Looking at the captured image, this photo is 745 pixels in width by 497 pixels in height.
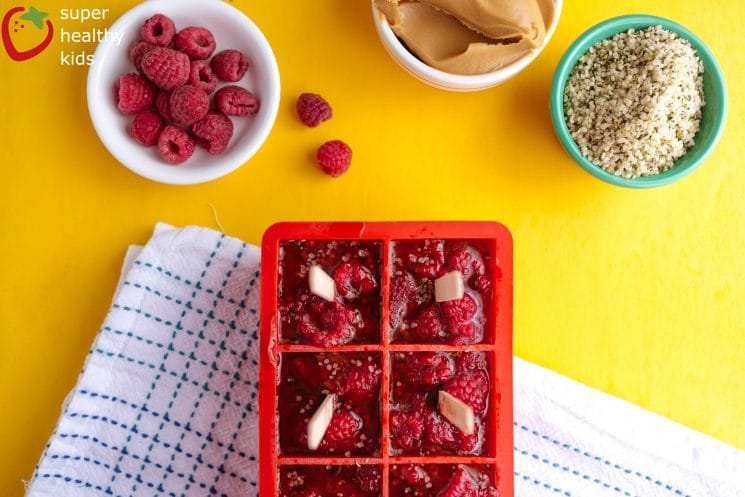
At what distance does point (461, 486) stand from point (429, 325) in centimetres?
24

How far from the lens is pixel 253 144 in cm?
132

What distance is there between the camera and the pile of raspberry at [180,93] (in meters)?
1.30

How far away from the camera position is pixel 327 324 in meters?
1.13

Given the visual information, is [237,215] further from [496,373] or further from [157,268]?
[496,373]

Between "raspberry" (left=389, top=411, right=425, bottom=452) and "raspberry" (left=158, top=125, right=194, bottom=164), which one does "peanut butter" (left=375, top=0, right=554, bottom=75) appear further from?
"raspberry" (left=389, top=411, right=425, bottom=452)

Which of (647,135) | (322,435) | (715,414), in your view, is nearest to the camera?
(322,435)

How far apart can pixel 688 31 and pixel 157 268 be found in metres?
1.02

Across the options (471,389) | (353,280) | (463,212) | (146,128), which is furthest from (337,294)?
(146,128)

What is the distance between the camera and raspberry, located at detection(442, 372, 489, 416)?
1114 millimetres

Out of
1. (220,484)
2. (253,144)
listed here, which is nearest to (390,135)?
(253,144)

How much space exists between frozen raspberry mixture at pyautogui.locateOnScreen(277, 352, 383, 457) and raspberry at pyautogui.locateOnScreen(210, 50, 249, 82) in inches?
20.5

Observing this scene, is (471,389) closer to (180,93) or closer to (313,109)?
(313,109)

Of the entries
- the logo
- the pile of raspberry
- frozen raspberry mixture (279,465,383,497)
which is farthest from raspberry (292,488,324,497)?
the logo

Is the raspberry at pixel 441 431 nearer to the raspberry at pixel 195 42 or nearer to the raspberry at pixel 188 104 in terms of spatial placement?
the raspberry at pixel 188 104
